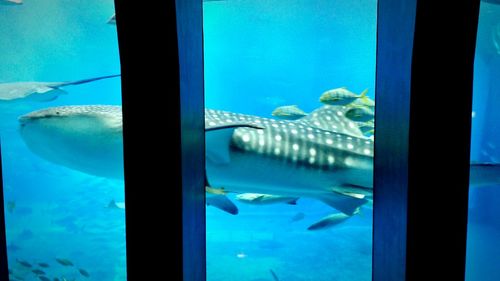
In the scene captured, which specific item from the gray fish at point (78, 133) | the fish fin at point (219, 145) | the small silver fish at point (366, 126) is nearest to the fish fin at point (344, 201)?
the fish fin at point (219, 145)

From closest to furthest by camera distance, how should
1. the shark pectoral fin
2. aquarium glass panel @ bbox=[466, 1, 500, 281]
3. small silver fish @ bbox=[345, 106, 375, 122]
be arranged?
1. the shark pectoral fin
2. small silver fish @ bbox=[345, 106, 375, 122]
3. aquarium glass panel @ bbox=[466, 1, 500, 281]

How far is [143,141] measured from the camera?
3.01 ft

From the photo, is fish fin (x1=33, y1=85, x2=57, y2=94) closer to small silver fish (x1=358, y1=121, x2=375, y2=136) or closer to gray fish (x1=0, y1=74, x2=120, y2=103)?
gray fish (x1=0, y1=74, x2=120, y2=103)

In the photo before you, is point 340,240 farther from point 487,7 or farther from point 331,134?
point 331,134

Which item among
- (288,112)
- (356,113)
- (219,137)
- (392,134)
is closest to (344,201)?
(219,137)

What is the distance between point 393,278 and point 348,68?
2482 cm

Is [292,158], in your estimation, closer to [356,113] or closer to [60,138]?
[356,113]

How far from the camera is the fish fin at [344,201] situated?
9.11 feet

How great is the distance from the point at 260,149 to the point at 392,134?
5.13ft

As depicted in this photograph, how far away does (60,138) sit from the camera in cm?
280

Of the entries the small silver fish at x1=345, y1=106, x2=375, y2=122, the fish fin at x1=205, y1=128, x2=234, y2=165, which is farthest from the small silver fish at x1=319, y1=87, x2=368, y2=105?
the fish fin at x1=205, y1=128, x2=234, y2=165

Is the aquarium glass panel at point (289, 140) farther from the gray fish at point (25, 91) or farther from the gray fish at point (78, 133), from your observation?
the gray fish at point (25, 91)

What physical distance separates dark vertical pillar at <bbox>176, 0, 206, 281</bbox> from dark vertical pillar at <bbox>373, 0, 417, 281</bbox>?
547mm

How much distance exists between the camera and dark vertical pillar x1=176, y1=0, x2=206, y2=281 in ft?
3.16
